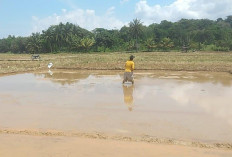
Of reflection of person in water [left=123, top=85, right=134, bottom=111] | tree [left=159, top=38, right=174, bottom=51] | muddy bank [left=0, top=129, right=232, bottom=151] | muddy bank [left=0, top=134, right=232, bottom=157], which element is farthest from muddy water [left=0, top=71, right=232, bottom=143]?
tree [left=159, top=38, right=174, bottom=51]

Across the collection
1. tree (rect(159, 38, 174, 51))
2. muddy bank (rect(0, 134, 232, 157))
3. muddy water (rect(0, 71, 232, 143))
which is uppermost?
tree (rect(159, 38, 174, 51))

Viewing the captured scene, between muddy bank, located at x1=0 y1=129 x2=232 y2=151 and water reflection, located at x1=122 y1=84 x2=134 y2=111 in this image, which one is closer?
muddy bank, located at x1=0 y1=129 x2=232 y2=151

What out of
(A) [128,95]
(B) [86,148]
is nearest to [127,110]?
(A) [128,95]

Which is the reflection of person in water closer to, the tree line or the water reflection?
the water reflection

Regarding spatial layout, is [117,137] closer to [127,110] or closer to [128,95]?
[127,110]

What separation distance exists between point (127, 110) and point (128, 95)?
7.74 ft

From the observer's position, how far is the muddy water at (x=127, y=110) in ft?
20.6

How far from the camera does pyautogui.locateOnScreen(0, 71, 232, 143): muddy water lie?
20.6 feet

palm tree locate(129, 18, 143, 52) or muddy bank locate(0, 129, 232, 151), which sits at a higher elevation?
palm tree locate(129, 18, 143, 52)

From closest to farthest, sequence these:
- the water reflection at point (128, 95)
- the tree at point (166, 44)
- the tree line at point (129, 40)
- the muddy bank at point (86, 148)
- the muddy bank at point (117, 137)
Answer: the muddy bank at point (86, 148)
the muddy bank at point (117, 137)
the water reflection at point (128, 95)
the tree at point (166, 44)
the tree line at point (129, 40)

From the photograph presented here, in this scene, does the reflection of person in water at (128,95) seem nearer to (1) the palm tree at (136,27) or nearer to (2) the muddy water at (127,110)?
(2) the muddy water at (127,110)

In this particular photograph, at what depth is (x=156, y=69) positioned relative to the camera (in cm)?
Result: 1991

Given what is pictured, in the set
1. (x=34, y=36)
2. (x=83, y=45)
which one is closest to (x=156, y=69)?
(x=83, y=45)

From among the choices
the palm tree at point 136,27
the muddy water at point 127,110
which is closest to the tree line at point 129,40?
the palm tree at point 136,27
